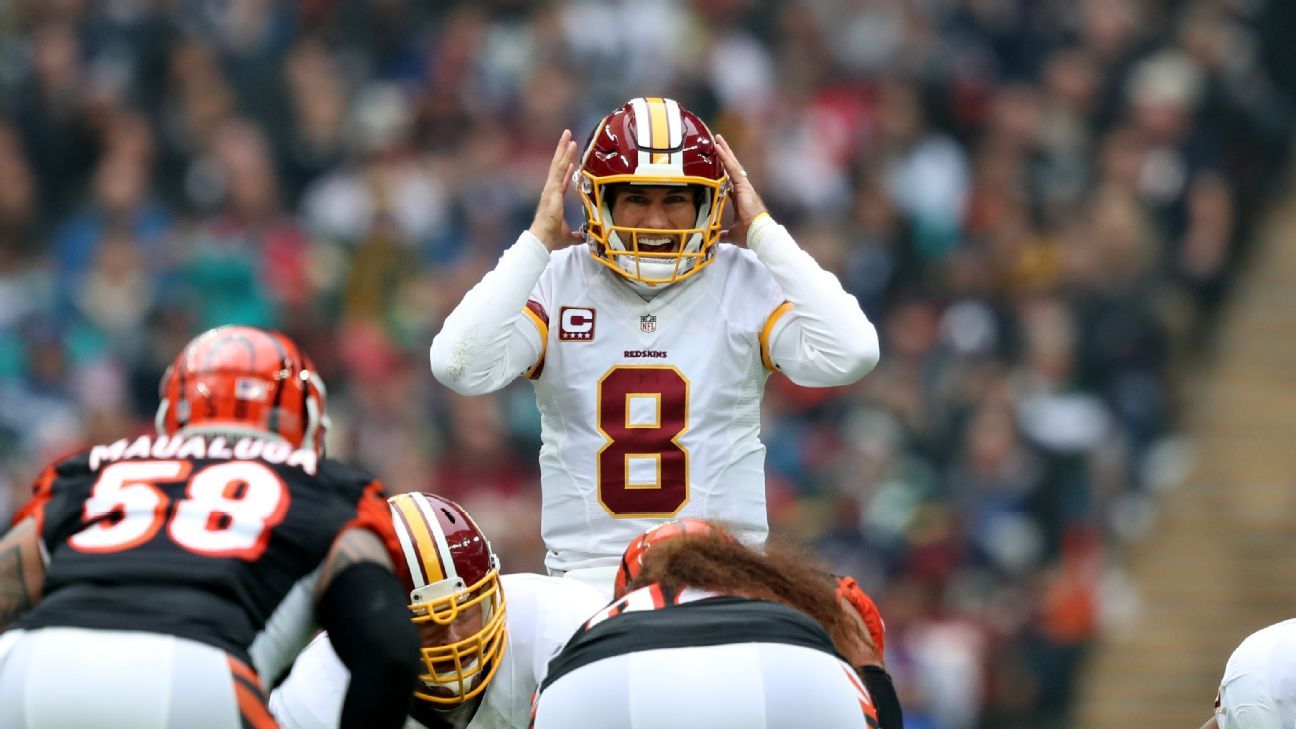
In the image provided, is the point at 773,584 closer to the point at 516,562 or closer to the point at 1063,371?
the point at 516,562

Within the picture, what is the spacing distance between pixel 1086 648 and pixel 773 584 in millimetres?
7341

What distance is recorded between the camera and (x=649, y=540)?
4.49 meters

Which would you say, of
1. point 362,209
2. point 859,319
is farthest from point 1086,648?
point 859,319

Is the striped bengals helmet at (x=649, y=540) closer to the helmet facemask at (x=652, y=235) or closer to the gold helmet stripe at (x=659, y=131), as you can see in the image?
the helmet facemask at (x=652, y=235)

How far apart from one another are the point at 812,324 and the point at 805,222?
22.7ft

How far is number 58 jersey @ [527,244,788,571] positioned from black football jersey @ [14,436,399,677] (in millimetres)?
1356

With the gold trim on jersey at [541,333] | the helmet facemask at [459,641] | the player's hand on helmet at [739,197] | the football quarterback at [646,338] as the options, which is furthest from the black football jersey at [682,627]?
the player's hand on helmet at [739,197]

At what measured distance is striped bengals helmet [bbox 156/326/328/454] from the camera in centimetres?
427

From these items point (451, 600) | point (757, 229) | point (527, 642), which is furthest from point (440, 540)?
point (757, 229)

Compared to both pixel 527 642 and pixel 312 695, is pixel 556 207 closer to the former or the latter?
pixel 527 642

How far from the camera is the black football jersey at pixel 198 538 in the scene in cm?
394

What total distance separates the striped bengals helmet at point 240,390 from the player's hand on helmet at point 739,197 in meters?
1.60

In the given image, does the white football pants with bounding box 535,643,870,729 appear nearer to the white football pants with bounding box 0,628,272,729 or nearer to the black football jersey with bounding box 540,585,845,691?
the black football jersey with bounding box 540,585,845,691

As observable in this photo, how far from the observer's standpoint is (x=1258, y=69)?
1341 cm
